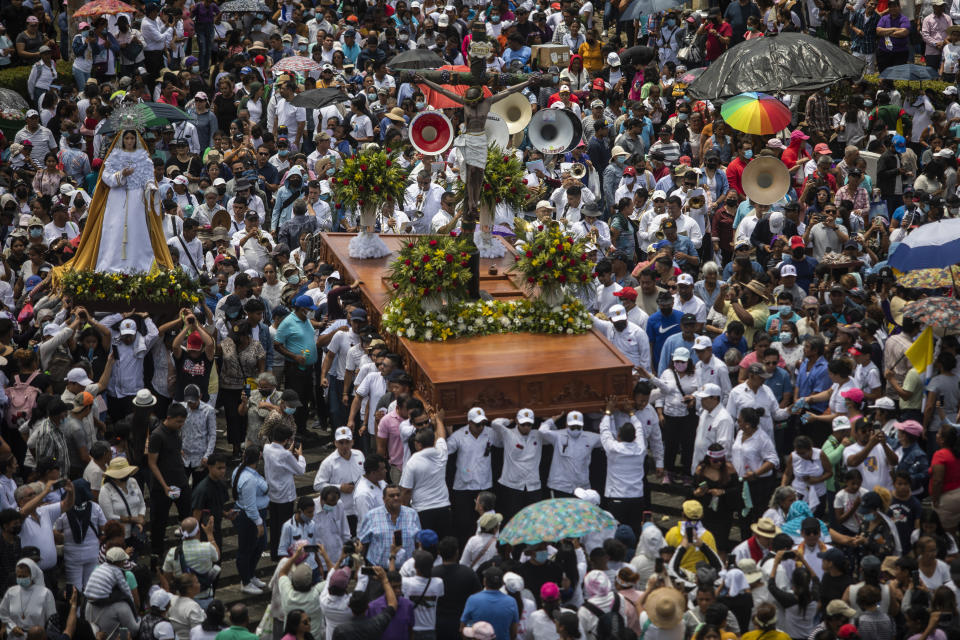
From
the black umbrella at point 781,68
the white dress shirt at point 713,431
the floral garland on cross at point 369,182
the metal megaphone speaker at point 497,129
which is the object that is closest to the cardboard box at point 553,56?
the black umbrella at point 781,68

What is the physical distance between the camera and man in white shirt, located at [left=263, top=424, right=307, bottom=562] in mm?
13445

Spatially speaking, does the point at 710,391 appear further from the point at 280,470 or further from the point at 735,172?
the point at 735,172

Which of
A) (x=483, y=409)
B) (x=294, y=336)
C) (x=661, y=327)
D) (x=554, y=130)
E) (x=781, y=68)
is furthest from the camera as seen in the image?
(x=554, y=130)

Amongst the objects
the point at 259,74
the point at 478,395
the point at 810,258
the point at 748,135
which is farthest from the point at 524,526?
the point at 259,74

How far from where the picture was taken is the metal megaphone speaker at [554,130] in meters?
20.6

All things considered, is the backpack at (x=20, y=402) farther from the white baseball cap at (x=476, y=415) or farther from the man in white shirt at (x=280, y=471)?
the white baseball cap at (x=476, y=415)

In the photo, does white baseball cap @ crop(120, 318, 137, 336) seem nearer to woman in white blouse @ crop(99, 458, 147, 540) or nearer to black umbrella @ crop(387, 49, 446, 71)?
woman in white blouse @ crop(99, 458, 147, 540)

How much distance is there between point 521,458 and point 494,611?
10.1 feet

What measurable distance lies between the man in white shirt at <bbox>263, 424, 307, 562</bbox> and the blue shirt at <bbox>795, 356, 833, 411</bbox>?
5526 mm

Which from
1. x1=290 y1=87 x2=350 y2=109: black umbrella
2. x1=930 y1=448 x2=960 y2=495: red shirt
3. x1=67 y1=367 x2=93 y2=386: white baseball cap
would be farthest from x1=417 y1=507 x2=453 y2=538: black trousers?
x1=290 y1=87 x2=350 y2=109: black umbrella

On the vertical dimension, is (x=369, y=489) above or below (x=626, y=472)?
above

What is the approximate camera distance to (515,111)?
20453 millimetres

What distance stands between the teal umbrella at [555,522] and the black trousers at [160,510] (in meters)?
3.94

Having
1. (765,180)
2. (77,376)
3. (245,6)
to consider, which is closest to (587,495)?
(77,376)
